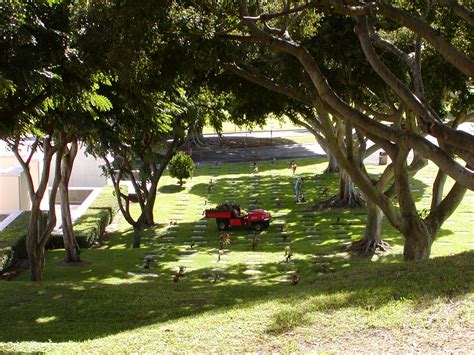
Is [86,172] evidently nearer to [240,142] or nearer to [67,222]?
[67,222]

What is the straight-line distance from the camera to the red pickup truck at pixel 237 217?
77.7ft

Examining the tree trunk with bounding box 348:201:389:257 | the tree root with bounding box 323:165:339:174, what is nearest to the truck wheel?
the tree trunk with bounding box 348:201:389:257

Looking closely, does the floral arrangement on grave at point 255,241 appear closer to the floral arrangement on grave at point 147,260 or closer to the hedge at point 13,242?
the floral arrangement on grave at point 147,260

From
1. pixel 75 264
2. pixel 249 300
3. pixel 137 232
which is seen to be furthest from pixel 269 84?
pixel 137 232

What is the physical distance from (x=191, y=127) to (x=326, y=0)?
11.7m

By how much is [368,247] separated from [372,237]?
0.29 m

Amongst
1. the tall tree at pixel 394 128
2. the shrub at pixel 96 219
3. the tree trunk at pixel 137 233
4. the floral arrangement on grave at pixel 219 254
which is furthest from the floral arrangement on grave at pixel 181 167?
the tall tree at pixel 394 128

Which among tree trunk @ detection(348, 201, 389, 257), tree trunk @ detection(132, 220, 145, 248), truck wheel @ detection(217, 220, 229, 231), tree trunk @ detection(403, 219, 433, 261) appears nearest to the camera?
tree trunk @ detection(403, 219, 433, 261)

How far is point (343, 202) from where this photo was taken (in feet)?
88.4

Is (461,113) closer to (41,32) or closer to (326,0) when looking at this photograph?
(326,0)

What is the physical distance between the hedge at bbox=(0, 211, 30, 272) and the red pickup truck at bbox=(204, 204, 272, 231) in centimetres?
581

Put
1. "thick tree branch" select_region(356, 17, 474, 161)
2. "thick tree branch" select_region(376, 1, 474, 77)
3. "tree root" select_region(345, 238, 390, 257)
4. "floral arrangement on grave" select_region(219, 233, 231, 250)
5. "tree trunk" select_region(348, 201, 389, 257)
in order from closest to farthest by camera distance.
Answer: "thick tree branch" select_region(356, 17, 474, 161) → "thick tree branch" select_region(376, 1, 474, 77) → "tree trunk" select_region(348, 201, 389, 257) → "tree root" select_region(345, 238, 390, 257) → "floral arrangement on grave" select_region(219, 233, 231, 250)

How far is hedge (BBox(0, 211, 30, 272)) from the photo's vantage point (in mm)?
18516

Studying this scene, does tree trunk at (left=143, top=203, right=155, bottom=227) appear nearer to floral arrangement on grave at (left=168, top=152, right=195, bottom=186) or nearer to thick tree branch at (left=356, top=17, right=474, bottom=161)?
floral arrangement on grave at (left=168, top=152, right=195, bottom=186)
